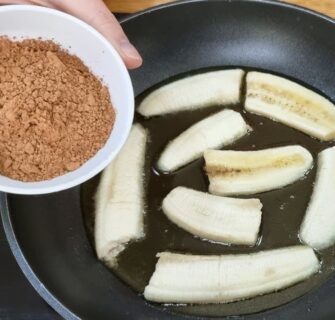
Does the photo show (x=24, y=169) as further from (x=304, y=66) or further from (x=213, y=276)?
(x=304, y=66)

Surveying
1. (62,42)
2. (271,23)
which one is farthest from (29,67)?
(271,23)

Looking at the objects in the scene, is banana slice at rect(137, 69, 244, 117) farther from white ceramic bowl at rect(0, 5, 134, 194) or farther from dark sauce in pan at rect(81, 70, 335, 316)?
white ceramic bowl at rect(0, 5, 134, 194)

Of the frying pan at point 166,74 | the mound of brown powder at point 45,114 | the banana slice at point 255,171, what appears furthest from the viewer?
the banana slice at point 255,171

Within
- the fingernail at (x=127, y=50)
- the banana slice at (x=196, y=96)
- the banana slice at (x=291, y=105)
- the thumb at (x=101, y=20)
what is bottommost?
the banana slice at (x=196, y=96)

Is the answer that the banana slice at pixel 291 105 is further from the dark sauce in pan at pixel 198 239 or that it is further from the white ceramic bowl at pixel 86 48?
the white ceramic bowl at pixel 86 48

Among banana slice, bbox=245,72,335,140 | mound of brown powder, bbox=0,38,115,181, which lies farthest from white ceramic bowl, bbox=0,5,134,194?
banana slice, bbox=245,72,335,140

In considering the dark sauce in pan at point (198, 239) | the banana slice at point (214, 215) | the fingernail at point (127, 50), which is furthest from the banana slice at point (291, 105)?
the fingernail at point (127, 50)
